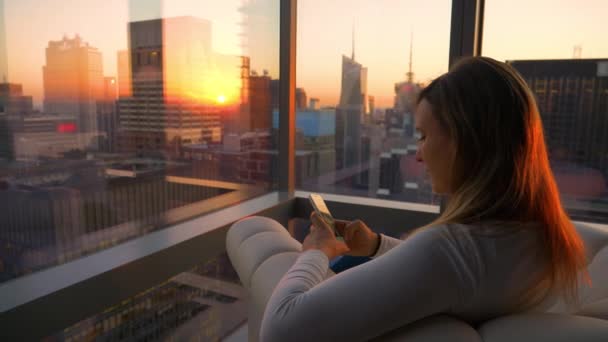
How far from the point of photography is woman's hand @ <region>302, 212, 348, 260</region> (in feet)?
4.11

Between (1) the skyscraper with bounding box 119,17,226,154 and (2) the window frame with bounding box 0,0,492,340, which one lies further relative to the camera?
(1) the skyscraper with bounding box 119,17,226,154

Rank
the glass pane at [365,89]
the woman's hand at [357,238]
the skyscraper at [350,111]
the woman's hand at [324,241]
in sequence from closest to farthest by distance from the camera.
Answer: the woman's hand at [324,241]
the woman's hand at [357,238]
the glass pane at [365,89]
the skyscraper at [350,111]

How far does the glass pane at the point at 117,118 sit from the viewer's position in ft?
5.43

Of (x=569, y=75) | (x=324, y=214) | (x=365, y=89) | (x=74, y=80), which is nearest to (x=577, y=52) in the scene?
(x=569, y=75)

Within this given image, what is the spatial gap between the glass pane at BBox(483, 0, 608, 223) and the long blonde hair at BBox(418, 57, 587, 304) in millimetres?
1730

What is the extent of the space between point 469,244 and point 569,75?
2.07 meters

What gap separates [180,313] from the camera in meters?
2.29

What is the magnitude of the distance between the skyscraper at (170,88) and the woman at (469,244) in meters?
1.40

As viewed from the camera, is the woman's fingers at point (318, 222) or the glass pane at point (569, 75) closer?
the woman's fingers at point (318, 222)

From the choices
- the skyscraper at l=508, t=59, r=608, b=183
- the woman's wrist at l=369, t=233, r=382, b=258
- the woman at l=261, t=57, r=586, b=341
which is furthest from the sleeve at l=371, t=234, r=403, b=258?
the skyscraper at l=508, t=59, r=608, b=183

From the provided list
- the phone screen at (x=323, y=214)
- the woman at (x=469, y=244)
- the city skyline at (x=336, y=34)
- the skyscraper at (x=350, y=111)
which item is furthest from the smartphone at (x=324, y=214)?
the skyscraper at (x=350, y=111)

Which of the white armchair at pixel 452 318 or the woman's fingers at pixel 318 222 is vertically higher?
the woman's fingers at pixel 318 222

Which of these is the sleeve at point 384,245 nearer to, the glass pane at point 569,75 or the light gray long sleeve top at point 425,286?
the light gray long sleeve top at point 425,286

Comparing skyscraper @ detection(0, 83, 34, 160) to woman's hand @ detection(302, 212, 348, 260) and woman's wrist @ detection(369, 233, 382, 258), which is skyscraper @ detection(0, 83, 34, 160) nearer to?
woman's hand @ detection(302, 212, 348, 260)
